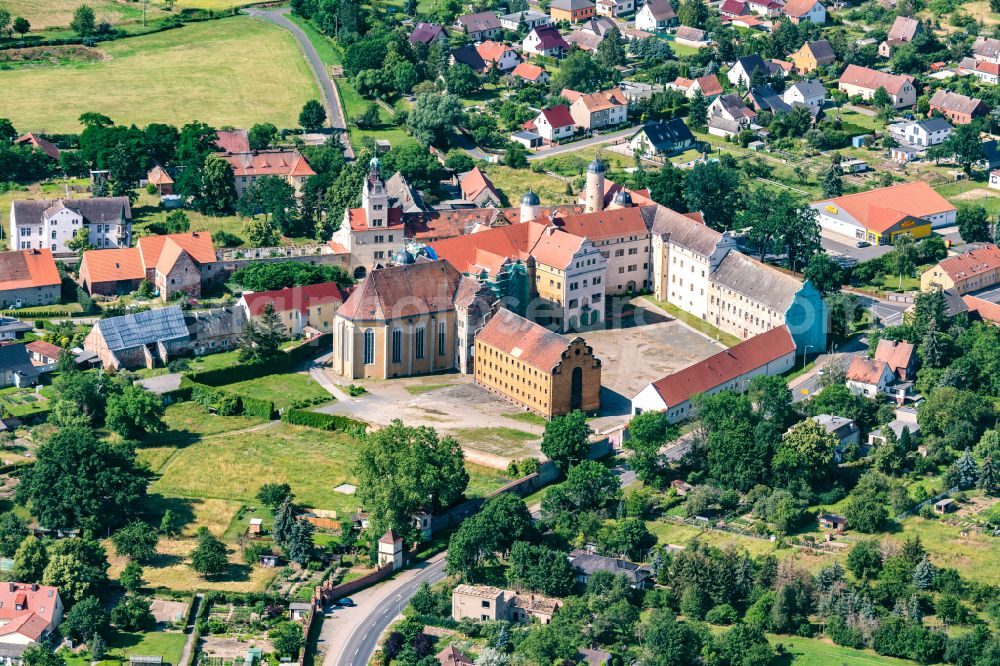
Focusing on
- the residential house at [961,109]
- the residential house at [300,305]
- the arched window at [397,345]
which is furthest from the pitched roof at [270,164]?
the residential house at [961,109]

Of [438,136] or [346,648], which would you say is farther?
[438,136]

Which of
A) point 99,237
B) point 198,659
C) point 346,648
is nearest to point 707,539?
point 346,648

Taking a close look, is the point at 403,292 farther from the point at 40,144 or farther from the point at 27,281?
the point at 40,144

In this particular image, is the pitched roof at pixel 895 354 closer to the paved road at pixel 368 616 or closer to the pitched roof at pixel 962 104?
the paved road at pixel 368 616

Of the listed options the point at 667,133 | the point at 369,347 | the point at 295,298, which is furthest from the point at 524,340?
the point at 667,133

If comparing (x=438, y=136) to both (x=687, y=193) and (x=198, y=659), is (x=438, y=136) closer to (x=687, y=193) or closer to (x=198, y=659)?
(x=687, y=193)

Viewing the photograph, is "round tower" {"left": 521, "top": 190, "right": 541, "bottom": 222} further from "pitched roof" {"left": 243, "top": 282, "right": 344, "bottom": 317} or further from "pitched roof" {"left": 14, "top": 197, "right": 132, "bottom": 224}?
"pitched roof" {"left": 14, "top": 197, "right": 132, "bottom": 224}
